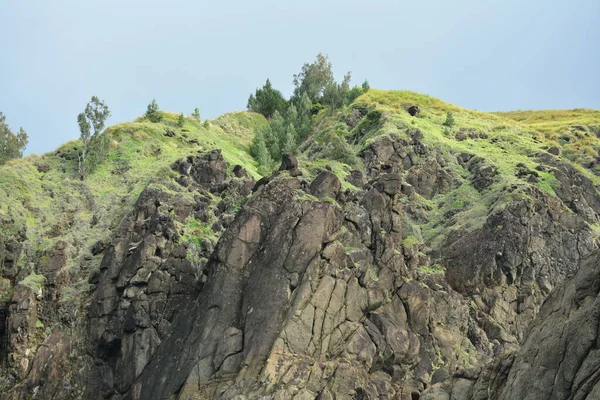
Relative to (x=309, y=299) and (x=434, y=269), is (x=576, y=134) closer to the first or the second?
(x=434, y=269)

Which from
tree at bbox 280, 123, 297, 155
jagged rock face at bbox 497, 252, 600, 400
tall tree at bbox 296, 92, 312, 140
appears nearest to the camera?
jagged rock face at bbox 497, 252, 600, 400

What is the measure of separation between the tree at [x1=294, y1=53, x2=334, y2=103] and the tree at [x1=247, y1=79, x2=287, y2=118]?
3.53 m

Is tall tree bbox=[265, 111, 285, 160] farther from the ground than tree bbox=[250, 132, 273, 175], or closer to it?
farther from the ground

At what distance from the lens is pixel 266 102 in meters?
109

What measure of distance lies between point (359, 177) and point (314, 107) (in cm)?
4560

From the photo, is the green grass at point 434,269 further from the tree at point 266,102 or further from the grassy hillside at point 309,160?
the tree at point 266,102

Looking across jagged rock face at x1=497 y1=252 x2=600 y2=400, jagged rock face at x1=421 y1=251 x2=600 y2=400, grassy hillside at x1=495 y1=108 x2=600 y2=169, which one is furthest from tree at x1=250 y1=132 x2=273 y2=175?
jagged rock face at x1=497 y1=252 x2=600 y2=400

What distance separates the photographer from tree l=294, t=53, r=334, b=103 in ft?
365

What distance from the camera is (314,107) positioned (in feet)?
340

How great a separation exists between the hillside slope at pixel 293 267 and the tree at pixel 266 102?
36563 mm

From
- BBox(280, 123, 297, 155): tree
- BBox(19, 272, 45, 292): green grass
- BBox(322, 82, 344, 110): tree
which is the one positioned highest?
BBox(322, 82, 344, 110): tree

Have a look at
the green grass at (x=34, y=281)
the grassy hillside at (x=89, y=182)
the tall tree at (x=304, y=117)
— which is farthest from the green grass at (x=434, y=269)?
the tall tree at (x=304, y=117)

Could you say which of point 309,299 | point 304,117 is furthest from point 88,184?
point 304,117

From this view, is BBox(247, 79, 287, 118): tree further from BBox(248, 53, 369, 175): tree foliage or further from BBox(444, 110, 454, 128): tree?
BBox(444, 110, 454, 128): tree
